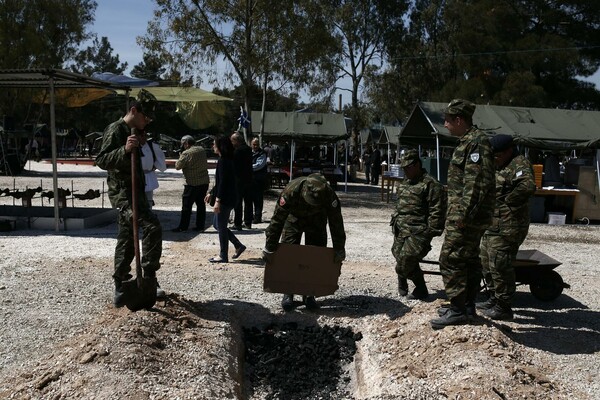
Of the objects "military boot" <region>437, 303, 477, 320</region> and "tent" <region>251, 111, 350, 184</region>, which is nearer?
"military boot" <region>437, 303, 477, 320</region>

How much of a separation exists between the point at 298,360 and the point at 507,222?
255cm

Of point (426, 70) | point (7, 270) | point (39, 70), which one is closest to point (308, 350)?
point (7, 270)

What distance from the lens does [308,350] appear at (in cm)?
582

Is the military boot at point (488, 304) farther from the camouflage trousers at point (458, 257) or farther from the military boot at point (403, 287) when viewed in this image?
the camouflage trousers at point (458, 257)

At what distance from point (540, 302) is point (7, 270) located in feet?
21.8

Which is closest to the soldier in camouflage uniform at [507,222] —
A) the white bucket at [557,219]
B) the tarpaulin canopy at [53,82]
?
the tarpaulin canopy at [53,82]

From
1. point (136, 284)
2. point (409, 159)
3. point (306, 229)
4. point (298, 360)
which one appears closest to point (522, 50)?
point (409, 159)

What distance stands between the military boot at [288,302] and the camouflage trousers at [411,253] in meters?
1.25

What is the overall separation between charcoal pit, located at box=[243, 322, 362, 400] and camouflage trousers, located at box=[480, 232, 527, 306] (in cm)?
152

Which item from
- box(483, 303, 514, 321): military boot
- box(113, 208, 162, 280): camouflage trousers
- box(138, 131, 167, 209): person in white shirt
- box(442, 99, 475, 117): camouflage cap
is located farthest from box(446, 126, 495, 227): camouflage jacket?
box(138, 131, 167, 209): person in white shirt

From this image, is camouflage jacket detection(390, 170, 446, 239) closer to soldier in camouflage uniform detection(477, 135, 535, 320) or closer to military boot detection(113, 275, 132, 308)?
soldier in camouflage uniform detection(477, 135, 535, 320)

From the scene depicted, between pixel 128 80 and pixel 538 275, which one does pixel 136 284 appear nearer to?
pixel 538 275

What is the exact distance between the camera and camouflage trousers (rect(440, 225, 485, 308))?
212 inches

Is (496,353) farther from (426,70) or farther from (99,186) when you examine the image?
(426,70)
